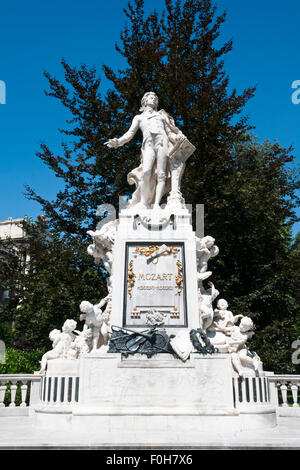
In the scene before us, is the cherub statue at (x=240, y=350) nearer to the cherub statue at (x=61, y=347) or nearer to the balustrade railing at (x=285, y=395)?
the balustrade railing at (x=285, y=395)

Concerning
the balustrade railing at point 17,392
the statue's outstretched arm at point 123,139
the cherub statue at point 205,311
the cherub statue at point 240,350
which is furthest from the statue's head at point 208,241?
the balustrade railing at point 17,392

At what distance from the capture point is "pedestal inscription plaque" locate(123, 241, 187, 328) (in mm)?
8648

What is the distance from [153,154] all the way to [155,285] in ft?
10.5

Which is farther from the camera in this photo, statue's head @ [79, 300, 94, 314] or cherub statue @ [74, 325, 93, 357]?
cherub statue @ [74, 325, 93, 357]

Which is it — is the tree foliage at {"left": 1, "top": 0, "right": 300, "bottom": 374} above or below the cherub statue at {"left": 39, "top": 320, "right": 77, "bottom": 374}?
above

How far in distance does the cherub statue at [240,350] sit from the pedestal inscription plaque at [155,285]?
3.13 ft

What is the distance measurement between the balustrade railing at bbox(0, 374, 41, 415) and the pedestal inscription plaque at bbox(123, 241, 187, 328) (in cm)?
296

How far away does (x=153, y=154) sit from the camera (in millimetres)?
10453

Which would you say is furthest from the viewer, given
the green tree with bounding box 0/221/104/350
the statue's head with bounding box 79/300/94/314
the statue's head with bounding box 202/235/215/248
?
the green tree with bounding box 0/221/104/350

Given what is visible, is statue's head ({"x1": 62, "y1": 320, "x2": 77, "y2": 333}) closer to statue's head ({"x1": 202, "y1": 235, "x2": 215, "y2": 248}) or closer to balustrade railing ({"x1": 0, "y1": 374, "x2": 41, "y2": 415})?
Answer: balustrade railing ({"x1": 0, "y1": 374, "x2": 41, "y2": 415})

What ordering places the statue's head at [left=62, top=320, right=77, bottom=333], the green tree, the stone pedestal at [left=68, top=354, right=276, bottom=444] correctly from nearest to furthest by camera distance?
the stone pedestal at [left=68, top=354, right=276, bottom=444], the statue's head at [left=62, top=320, right=77, bottom=333], the green tree

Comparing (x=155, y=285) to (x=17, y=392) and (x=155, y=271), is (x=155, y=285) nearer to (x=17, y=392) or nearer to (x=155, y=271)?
(x=155, y=271)

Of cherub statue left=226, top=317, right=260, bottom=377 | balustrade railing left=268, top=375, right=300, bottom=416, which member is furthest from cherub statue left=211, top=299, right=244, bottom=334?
balustrade railing left=268, top=375, right=300, bottom=416

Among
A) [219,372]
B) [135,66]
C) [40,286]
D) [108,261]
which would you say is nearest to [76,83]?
[135,66]
